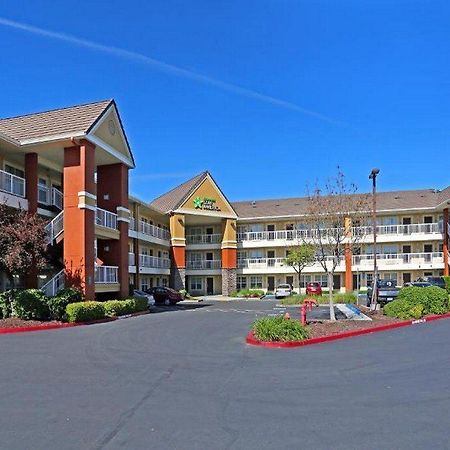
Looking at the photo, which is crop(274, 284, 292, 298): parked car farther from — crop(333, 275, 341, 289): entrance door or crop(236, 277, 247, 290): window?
crop(236, 277, 247, 290): window

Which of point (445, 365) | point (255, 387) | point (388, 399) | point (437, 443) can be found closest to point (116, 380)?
point (255, 387)

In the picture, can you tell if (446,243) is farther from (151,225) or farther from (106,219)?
(106,219)

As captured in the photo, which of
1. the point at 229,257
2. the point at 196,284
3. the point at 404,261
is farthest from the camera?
the point at 196,284

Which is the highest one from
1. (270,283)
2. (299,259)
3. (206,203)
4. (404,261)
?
(206,203)

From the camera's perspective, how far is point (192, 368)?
1000cm

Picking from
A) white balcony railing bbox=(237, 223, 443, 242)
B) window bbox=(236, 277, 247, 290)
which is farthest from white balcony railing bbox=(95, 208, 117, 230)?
window bbox=(236, 277, 247, 290)

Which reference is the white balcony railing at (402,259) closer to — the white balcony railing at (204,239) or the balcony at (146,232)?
the white balcony railing at (204,239)

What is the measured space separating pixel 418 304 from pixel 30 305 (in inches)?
600

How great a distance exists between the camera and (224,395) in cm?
770

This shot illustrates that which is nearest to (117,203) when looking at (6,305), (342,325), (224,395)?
(6,305)

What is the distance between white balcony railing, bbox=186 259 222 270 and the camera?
164 feet

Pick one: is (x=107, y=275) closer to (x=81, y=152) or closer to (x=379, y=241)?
(x=81, y=152)

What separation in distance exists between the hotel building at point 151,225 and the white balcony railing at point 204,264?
0.11 m

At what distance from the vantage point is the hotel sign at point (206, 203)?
1870 inches
